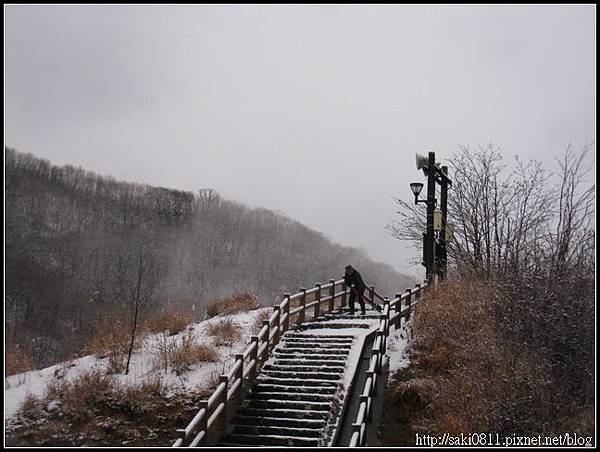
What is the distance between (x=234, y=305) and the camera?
20.3 meters

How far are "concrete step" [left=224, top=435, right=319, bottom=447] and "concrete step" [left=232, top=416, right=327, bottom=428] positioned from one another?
1.31ft

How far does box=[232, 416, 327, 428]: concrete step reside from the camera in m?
10.6

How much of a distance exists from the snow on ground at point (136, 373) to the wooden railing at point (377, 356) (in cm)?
428

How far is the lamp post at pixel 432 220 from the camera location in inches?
695

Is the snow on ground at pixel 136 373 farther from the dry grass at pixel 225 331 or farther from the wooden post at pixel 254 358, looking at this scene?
the wooden post at pixel 254 358

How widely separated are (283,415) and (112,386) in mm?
4818

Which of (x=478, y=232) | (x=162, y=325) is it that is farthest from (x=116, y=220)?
(x=478, y=232)

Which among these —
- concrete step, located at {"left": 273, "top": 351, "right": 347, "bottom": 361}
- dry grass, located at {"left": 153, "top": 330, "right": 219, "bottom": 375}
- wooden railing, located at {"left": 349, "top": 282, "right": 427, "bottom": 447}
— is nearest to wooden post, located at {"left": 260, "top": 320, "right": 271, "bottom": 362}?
concrete step, located at {"left": 273, "top": 351, "right": 347, "bottom": 361}

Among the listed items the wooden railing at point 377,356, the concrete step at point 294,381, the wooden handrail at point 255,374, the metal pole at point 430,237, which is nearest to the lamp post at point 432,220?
the metal pole at point 430,237

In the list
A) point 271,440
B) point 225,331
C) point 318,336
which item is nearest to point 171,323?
point 225,331

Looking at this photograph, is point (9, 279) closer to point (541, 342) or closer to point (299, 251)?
point (299, 251)

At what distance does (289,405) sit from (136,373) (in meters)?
4.99

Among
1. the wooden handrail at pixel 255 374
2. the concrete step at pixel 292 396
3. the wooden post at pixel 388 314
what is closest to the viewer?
the wooden handrail at pixel 255 374

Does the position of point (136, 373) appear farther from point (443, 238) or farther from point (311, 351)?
point (443, 238)
